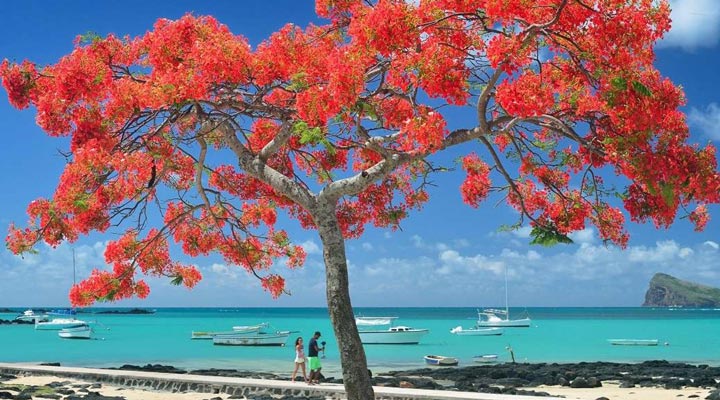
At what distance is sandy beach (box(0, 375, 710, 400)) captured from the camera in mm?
17969

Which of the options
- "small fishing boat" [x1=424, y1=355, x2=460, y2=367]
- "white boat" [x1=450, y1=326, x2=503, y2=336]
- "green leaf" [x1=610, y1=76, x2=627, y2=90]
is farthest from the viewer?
"white boat" [x1=450, y1=326, x2=503, y2=336]

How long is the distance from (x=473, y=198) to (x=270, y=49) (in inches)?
146

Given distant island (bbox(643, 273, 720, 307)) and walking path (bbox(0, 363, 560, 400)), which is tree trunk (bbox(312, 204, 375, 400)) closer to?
walking path (bbox(0, 363, 560, 400))

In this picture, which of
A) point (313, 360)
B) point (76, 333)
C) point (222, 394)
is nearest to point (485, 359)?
point (222, 394)

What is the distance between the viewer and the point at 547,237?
9766mm

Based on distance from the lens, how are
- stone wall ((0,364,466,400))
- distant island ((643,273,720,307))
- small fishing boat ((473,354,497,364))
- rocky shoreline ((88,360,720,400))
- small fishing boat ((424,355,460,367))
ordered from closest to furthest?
stone wall ((0,364,466,400)), rocky shoreline ((88,360,720,400)), small fishing boat ((424,355,460,367)), small fishing boat ((473,354,497,364)), distant island ((643,273,720,307))

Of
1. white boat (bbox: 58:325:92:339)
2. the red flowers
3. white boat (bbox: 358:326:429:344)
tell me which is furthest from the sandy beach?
white boat (bbox: 58:325:92:339)

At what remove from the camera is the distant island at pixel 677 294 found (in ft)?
596

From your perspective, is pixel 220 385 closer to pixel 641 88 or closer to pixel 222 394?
pixel 222 394

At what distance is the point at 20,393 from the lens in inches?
693

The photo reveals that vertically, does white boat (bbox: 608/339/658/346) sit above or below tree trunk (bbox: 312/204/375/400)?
below

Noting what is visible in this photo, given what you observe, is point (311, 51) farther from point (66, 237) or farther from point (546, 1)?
point (66, 237)

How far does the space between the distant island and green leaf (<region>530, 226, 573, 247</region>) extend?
183209 millimetres

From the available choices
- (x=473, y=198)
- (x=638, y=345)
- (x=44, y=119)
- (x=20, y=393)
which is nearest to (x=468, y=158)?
(x=473, y=198)
